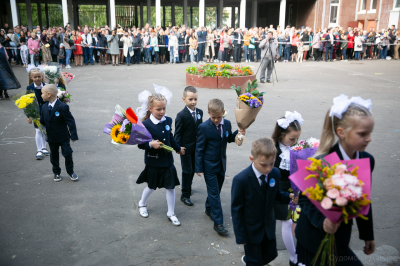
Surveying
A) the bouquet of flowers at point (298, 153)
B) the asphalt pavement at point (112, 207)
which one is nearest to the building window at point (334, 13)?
the asphalt pavement at point (112, 207)

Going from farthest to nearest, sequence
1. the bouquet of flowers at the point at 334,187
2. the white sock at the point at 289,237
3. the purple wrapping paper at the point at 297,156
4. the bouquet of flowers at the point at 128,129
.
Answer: the bouquet of flowers at the point at 128,129 → the white sock at the point at 289,237 → the purple wrapping paper at the point at 297,156 → the bouquet of flowers at the point at 334,187

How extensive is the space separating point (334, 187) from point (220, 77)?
11.7 meters

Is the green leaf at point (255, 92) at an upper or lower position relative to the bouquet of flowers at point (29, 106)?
upper

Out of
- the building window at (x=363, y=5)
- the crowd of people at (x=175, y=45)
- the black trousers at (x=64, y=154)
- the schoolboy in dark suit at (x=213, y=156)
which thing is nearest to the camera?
the schoolboy in dark suit at (x=213, y=156)

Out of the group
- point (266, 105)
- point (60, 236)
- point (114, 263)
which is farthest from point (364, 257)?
point (266, 105)

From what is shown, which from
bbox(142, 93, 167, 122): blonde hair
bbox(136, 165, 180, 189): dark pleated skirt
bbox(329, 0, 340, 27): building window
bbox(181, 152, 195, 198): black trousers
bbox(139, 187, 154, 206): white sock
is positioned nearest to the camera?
bbox(142, 93, 167, 122): blonde hair

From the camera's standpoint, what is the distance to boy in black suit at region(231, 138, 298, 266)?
2869 mm

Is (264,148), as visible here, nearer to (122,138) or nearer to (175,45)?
(122,138)

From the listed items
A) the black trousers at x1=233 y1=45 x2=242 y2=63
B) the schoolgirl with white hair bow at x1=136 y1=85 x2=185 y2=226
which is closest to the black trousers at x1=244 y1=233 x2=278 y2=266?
the schoolgirl with white hair bow at x1=136 y1=85 x2=185 y2=226

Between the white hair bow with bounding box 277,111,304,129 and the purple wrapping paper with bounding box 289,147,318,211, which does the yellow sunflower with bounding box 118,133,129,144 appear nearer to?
the white hair bow with bounding box 277,111,304,129

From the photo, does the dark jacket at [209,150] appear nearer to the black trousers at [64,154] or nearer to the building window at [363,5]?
the black trousers at [64,154]

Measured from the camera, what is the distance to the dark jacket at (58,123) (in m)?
5.44

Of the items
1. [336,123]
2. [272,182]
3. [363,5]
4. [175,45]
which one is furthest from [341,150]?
[363,5]

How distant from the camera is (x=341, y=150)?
2.37 meters
